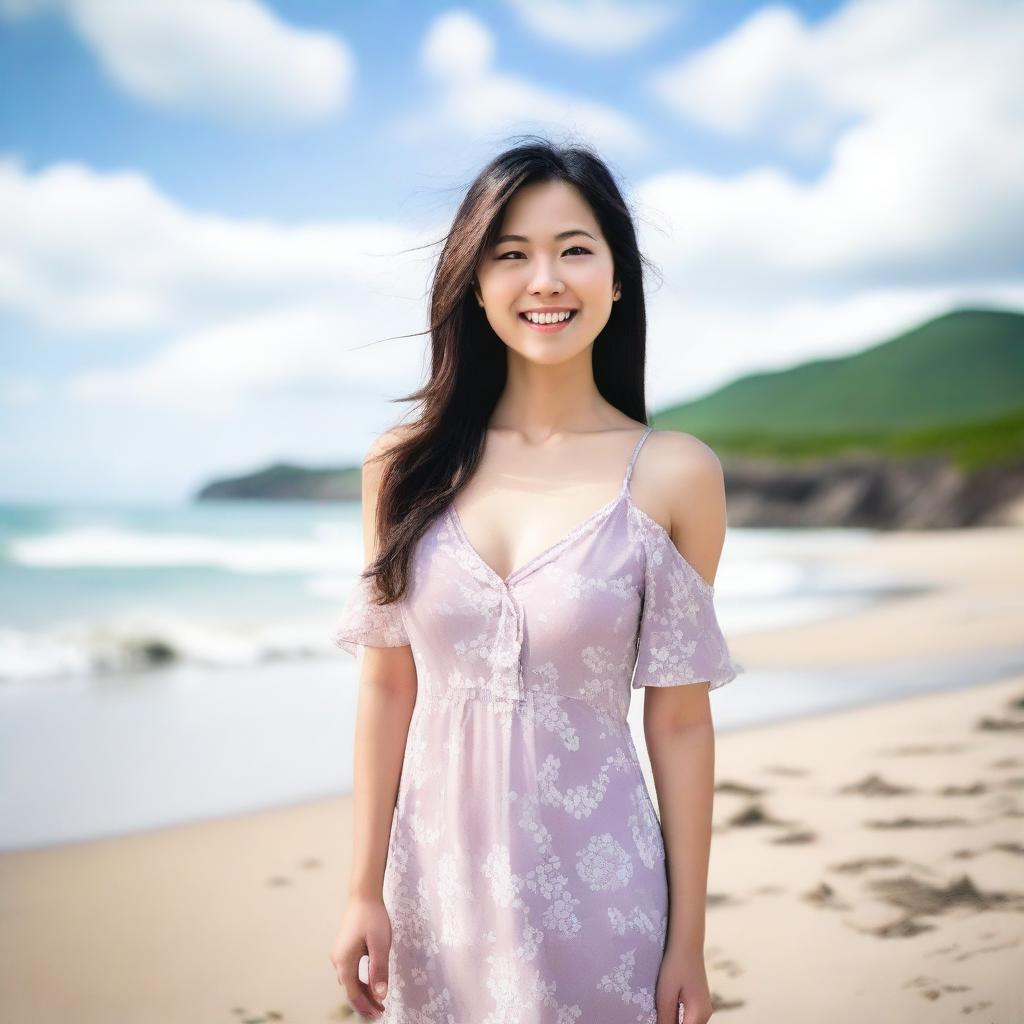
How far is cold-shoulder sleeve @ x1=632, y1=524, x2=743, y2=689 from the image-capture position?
1694 mm

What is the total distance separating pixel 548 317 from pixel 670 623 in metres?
0.53

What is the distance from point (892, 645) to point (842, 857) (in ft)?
17.4

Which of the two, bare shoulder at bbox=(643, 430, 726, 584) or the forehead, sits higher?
the forehead

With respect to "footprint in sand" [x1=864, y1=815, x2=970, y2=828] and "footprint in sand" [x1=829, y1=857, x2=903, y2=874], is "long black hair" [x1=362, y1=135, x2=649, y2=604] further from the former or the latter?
"footprint in sand" [x1=864, y1=815, x2=970, y2=828]

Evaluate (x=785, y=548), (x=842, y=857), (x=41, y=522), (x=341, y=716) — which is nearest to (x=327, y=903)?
(x=842, y=857)

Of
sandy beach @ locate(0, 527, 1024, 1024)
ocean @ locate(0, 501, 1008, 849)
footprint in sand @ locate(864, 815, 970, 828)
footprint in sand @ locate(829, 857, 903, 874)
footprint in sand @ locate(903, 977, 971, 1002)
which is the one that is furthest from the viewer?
ocean @ locate(0, 501, 1008, 849)

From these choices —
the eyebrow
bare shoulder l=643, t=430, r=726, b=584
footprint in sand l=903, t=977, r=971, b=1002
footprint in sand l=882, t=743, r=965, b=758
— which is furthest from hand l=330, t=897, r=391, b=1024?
footprint in sand l=882, t=743, r=965, b=758

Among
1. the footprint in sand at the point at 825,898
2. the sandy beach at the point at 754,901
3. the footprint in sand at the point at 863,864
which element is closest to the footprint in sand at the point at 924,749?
the sandy beach at the point at 754,901

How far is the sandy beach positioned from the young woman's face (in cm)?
209

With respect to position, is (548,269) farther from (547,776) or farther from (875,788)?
(875,788)

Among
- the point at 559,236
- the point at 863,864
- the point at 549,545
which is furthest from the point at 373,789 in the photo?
the point at 863,864

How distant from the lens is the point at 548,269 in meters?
1.78

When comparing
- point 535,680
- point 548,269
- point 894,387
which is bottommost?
point 535,680

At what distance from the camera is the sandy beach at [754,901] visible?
10.2 ft
